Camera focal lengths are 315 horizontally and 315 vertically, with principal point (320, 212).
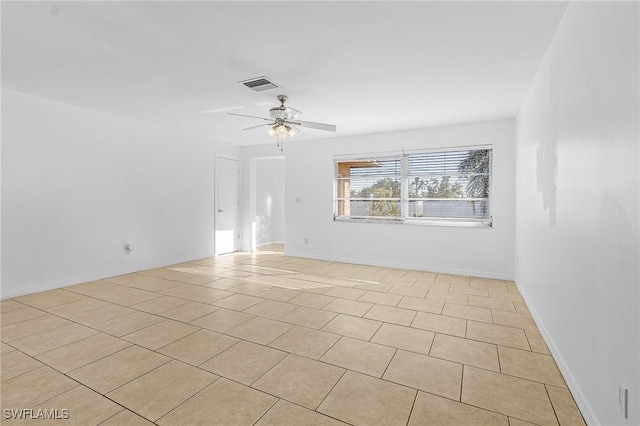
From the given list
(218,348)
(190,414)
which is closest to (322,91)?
(218,348)

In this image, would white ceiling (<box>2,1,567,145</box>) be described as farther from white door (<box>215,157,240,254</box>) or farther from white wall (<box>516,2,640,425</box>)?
white door (<box>215,157,240,254</box>)

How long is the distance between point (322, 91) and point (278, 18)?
1.43 meters

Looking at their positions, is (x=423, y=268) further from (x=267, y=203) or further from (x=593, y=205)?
(x=267, y=203)

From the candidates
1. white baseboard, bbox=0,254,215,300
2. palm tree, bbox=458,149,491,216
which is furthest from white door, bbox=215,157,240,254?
palm tree, bbox=458,149,491,216

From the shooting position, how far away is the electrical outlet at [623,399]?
1.30 metres

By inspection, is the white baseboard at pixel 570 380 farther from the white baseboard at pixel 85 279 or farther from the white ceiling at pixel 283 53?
the white baseboard at pixel 85 279

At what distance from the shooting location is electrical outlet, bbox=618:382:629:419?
130cm

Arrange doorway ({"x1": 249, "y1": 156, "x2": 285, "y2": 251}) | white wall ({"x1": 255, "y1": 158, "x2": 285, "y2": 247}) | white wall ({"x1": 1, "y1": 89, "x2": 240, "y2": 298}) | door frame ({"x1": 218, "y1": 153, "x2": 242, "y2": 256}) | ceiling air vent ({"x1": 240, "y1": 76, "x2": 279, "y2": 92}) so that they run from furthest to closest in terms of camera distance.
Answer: white wall ({"x1": 255, "y1": 158, "x2": 285, "y2": 247}) < doorway ({"x1": 249, "y1": 156, "x2": 285, "y2": 251}) < door frame ({"x1": 218, "y1": 153, "x2": 242, "y2": 256}) < white wall ({"x1": 1, "y1": 89, "x2": 240, "y2": 298}) < ceiling air vent ({"x1": 240, "y1": 76, "x2": 279, "y2": 92})

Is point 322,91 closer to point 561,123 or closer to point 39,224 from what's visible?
point 561,123


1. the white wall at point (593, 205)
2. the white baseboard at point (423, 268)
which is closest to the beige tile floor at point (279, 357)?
the white wall at point (593, 205)

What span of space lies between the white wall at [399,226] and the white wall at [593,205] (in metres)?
2.13

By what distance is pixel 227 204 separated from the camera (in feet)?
22.9

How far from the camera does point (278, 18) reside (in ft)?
7.22

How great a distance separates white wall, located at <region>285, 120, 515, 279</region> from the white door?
4.37 ft
